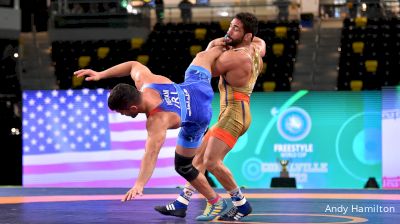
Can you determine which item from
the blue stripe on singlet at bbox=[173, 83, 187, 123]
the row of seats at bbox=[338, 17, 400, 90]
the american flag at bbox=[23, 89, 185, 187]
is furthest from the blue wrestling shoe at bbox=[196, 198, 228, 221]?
the row of seats at bbox=[338, 17, 400, 90]

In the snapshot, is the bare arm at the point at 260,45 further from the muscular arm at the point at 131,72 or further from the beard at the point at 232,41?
the muscular arm at the point at 131,72

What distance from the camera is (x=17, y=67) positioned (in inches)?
578

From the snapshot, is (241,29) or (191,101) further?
(241,29)

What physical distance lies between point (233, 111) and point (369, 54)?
9097 millimetres

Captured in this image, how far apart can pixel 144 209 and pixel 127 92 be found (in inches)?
71.6

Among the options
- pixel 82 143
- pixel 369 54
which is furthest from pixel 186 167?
pixel 369 54

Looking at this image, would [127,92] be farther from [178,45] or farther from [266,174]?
[178,45]

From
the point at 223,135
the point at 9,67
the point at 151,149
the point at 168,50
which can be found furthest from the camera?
the point at 168,50

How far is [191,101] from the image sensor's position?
562 cm

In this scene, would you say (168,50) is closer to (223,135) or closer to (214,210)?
(223,135)

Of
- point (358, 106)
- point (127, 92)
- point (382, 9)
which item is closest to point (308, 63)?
point (382, 9)

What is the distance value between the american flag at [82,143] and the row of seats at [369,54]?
3.40 m

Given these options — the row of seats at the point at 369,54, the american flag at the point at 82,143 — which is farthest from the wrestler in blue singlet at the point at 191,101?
the row of seats at the point at 369,54

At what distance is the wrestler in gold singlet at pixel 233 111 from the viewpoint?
6.02 metres
